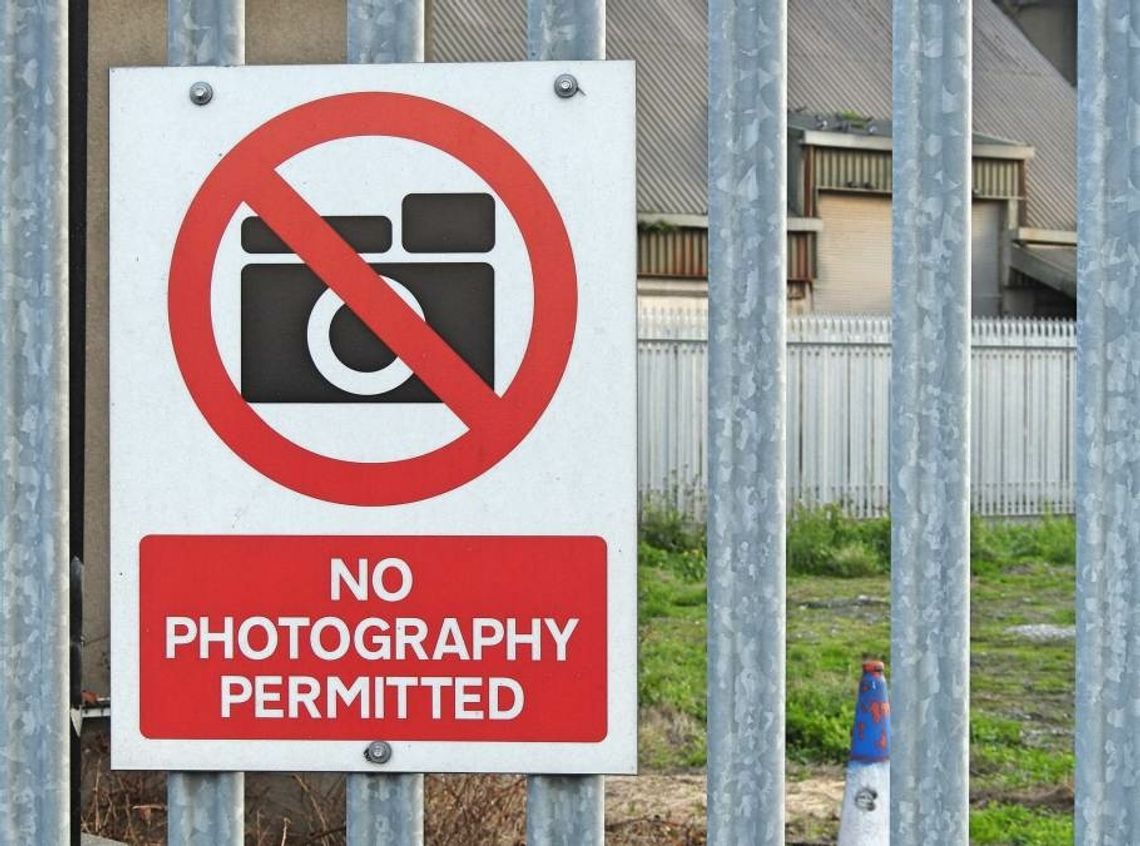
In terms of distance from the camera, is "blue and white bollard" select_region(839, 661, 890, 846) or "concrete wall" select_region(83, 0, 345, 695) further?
"blue and white bollard" select_region(839, 661, 890, 846)

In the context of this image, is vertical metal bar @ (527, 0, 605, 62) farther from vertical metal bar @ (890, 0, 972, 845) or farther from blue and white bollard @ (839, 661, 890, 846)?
blue and white bollard @ (839, 661, 890, 846)

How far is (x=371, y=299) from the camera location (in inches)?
76.2

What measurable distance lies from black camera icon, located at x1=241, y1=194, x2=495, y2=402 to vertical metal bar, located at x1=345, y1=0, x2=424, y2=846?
0.19 metres

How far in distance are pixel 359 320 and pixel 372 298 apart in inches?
1.1

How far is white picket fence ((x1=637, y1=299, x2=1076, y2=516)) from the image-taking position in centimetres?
1434

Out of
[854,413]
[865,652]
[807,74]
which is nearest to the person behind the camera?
[865,652]

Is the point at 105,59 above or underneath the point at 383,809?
above

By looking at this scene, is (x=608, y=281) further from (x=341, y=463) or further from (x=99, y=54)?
(x=99, y=54)

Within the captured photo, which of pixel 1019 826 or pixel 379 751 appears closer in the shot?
pixel 379 751

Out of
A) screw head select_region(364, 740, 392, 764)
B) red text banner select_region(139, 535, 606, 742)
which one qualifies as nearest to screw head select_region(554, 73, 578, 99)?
red text banner select_region(139, 535, 606, 742)

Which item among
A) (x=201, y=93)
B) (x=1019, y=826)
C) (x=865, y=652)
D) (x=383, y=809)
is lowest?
(x=1019, y=826)

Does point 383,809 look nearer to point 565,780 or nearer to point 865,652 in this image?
point 565,780

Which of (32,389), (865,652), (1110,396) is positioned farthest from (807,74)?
(32,389)

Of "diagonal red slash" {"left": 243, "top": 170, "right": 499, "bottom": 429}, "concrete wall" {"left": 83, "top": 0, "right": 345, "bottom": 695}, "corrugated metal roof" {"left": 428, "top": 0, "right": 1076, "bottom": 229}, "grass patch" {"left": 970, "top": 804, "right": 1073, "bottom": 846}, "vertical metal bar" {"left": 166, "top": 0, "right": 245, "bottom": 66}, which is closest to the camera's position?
"diagonal red slash" {"left": 243, "top": 170, "right": 499, "bottom": 429}
